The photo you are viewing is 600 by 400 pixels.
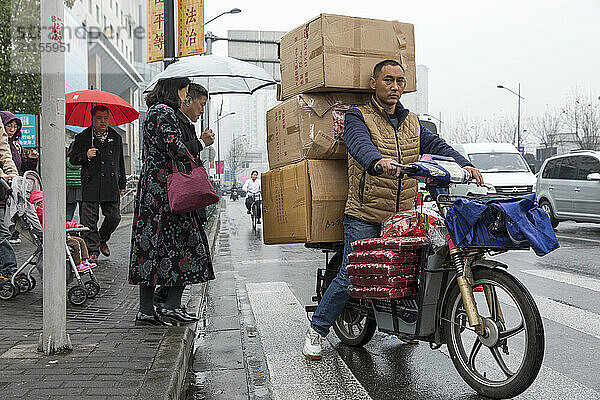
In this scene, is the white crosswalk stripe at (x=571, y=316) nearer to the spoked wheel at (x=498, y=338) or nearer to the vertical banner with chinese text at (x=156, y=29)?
the spoked wheel at (x=498, y=338)

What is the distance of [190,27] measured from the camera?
12.4m

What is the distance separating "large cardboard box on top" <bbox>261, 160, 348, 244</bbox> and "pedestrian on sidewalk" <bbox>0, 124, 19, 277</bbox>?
285 centimetres

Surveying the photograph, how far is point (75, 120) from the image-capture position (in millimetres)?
9164

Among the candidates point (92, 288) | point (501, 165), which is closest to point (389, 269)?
point (92, 288)

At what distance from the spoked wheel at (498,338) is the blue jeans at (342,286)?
78 cm

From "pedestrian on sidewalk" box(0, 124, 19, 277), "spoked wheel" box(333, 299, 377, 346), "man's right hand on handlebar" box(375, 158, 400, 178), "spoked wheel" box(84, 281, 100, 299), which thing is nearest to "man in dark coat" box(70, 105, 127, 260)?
"pedestrian on sidewalk" box(0, 124, 19, 277)

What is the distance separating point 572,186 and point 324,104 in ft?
41.8

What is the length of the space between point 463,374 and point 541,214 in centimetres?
109

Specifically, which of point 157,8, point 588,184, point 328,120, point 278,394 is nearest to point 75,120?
point 157,8

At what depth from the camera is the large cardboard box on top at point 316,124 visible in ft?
16.2

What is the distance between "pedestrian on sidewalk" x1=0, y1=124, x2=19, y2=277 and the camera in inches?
259

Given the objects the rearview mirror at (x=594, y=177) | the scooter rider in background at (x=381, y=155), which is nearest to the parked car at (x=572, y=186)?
the rearview mirror at (x=594, y=177)

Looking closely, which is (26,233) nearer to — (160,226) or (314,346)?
(160,226)

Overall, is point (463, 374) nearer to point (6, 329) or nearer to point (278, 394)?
point (278, 394)
